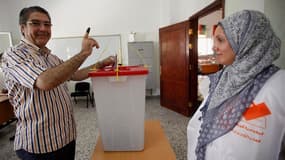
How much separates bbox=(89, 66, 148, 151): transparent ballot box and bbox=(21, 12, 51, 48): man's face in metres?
0.43

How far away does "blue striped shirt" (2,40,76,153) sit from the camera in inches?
34.8

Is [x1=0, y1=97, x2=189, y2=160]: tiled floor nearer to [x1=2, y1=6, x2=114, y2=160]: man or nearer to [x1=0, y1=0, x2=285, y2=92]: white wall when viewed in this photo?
[x1=2, y1=6, x2=114, y2=160]: man

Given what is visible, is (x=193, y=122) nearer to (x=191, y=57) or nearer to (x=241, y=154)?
(x=241, y=154)

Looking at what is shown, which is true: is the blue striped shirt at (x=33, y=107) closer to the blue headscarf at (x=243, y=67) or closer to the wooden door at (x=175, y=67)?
the blue headscarf at (x=243, y=67)

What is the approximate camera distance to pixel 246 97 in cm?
76

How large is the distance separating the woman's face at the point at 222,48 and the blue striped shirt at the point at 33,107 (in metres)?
0.89

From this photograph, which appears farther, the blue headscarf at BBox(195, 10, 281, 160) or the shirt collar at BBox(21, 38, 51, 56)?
the shirt collar at BBox(21, 38, 51, 56)

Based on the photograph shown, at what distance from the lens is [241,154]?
74 centimetres

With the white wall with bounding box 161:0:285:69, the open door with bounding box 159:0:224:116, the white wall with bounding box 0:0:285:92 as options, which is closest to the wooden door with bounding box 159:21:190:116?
the open door with bounding box 159:0:224:116

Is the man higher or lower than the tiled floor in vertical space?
higher

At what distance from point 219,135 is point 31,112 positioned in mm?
960

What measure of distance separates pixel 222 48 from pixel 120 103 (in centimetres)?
59

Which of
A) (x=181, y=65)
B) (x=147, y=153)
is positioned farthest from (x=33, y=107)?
→ (x=181, y=65)

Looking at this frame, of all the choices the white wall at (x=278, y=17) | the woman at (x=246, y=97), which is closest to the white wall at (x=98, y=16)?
the white wall at (x=278, y=17)
